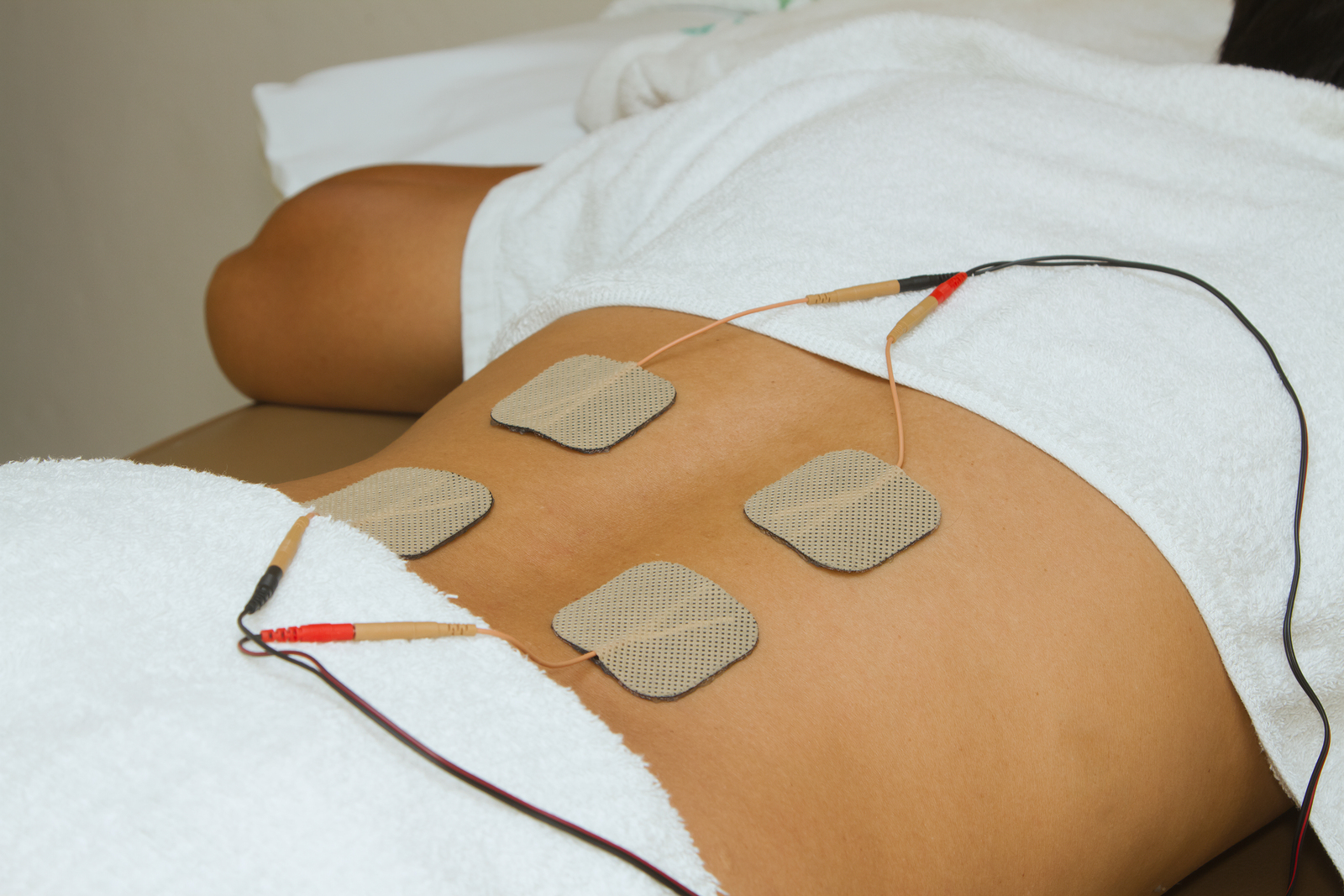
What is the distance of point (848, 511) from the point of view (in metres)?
0.60

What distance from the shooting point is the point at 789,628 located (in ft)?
1.82

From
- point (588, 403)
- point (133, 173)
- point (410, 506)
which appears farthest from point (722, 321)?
point (133, 173)

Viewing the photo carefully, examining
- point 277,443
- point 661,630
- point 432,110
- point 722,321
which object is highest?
point 432,110

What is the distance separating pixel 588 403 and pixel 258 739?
0.34 m

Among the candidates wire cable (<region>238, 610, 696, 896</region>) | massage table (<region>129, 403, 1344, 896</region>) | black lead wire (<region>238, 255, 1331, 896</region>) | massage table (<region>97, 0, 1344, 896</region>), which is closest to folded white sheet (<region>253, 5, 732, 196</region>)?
massage table (<region>97, 0, 1344, 896</region>)

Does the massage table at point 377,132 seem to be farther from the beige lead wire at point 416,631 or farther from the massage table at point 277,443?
the beige lead wire at point 416,631

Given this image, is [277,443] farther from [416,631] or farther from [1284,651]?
[1284,651]

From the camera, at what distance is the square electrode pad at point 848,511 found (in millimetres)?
584

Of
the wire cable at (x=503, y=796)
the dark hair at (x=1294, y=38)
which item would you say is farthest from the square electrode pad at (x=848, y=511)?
the dark hair at (x=1294, y=38)

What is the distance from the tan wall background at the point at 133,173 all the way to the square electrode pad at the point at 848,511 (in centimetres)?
177

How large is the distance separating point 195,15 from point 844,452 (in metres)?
2.18

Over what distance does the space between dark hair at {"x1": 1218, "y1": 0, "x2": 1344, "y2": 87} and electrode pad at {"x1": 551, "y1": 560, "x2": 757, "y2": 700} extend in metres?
0.73

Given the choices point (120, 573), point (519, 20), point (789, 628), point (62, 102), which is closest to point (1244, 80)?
point (789, 628)

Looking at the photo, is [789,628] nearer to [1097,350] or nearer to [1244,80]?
[1097,350]
